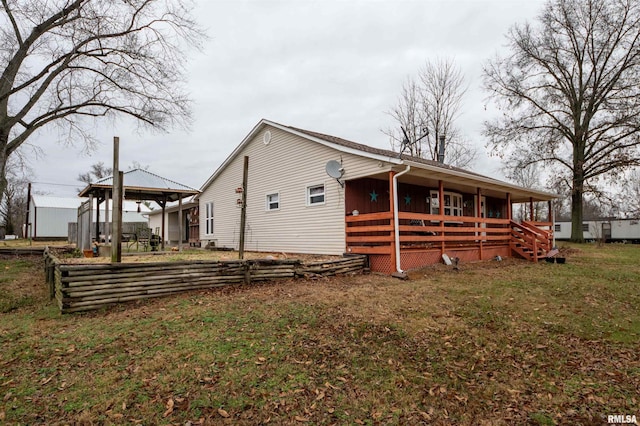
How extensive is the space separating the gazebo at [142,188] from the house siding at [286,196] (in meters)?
2.80

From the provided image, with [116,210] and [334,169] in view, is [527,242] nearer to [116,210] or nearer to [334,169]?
[334,169]

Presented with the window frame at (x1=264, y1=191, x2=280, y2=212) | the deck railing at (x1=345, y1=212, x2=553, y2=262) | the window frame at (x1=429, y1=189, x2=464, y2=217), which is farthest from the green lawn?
the window frame at (x1=429, y1=189, x2=464, y2=217)

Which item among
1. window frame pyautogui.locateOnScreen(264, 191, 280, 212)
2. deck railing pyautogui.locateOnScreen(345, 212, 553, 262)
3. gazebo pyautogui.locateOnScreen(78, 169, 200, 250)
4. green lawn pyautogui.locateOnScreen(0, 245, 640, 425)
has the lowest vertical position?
green lawn pyautogui.locateOnScreen(0, 245, 640, 425)

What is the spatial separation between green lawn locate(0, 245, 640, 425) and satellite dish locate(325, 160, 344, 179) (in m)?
4.93

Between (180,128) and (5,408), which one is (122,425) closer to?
(5,408)

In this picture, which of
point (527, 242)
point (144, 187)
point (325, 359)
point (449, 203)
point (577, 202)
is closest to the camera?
point (325, 359)

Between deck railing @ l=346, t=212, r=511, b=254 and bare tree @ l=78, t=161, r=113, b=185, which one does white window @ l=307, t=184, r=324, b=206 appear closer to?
deck railing @ l=346, t=212, r=511, b=254

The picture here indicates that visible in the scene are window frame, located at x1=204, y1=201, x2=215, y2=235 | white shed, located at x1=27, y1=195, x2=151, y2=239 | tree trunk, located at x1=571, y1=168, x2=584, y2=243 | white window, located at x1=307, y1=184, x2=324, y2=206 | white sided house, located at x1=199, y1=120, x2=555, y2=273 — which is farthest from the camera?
white shed, located at x1=27, y1=195, x2=151, y2=239

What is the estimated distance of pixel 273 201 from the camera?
14422 millimetres

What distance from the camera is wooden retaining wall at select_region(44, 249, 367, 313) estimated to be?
5.57m

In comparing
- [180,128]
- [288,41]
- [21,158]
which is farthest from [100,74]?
[288,41]

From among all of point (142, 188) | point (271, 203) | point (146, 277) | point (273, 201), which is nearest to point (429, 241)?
point (273, 201)

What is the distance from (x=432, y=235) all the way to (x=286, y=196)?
19.0 feet

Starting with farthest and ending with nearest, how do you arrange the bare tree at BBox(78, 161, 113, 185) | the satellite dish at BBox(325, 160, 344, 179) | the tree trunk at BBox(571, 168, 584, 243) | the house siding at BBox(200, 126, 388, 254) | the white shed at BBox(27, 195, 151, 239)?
the bare tree at BBox(78, 161, 113, 185) < the white shed at BBox(27, 195, 151, 239) < the tree trunk at BBox(571, 168, 584, 243) < the house siding at BBox(200, 126, 388, 254) < the satellite dish at BBox(325, 160, 344, 179)
